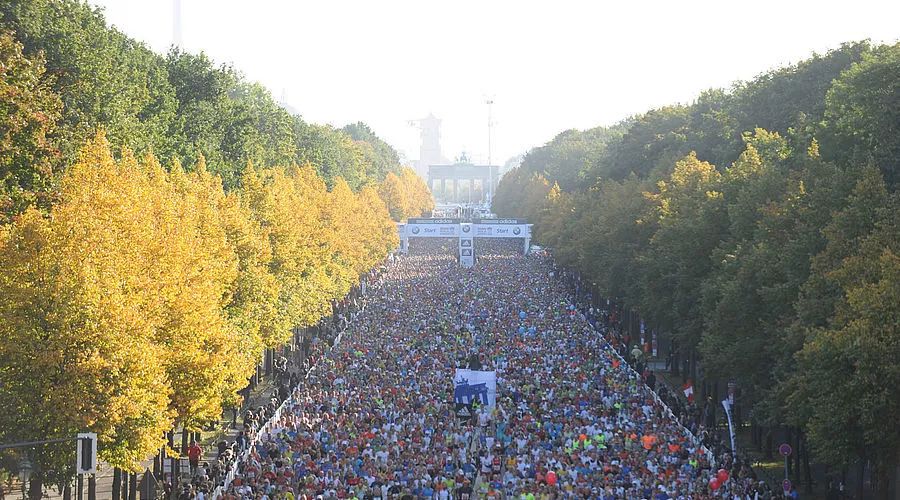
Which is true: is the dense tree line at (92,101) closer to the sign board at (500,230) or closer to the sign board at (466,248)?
the sign board at (466,248)

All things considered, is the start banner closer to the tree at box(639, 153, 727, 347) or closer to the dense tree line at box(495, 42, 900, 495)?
the dense tree line at box(495, 42, 900, 495)

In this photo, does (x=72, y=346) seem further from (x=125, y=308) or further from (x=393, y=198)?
(x=393, y=198)

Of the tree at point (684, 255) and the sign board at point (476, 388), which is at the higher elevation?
the tree at point (684, 255)

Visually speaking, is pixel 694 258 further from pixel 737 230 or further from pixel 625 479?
pixel 625 479

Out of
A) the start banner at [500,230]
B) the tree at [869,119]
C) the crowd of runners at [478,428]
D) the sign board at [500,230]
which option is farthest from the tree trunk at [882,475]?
the sign board at [500,230]

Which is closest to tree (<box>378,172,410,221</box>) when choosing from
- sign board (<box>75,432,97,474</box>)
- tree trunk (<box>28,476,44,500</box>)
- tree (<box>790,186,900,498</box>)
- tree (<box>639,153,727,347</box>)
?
tree (<box>639,153,727,347</box>)
